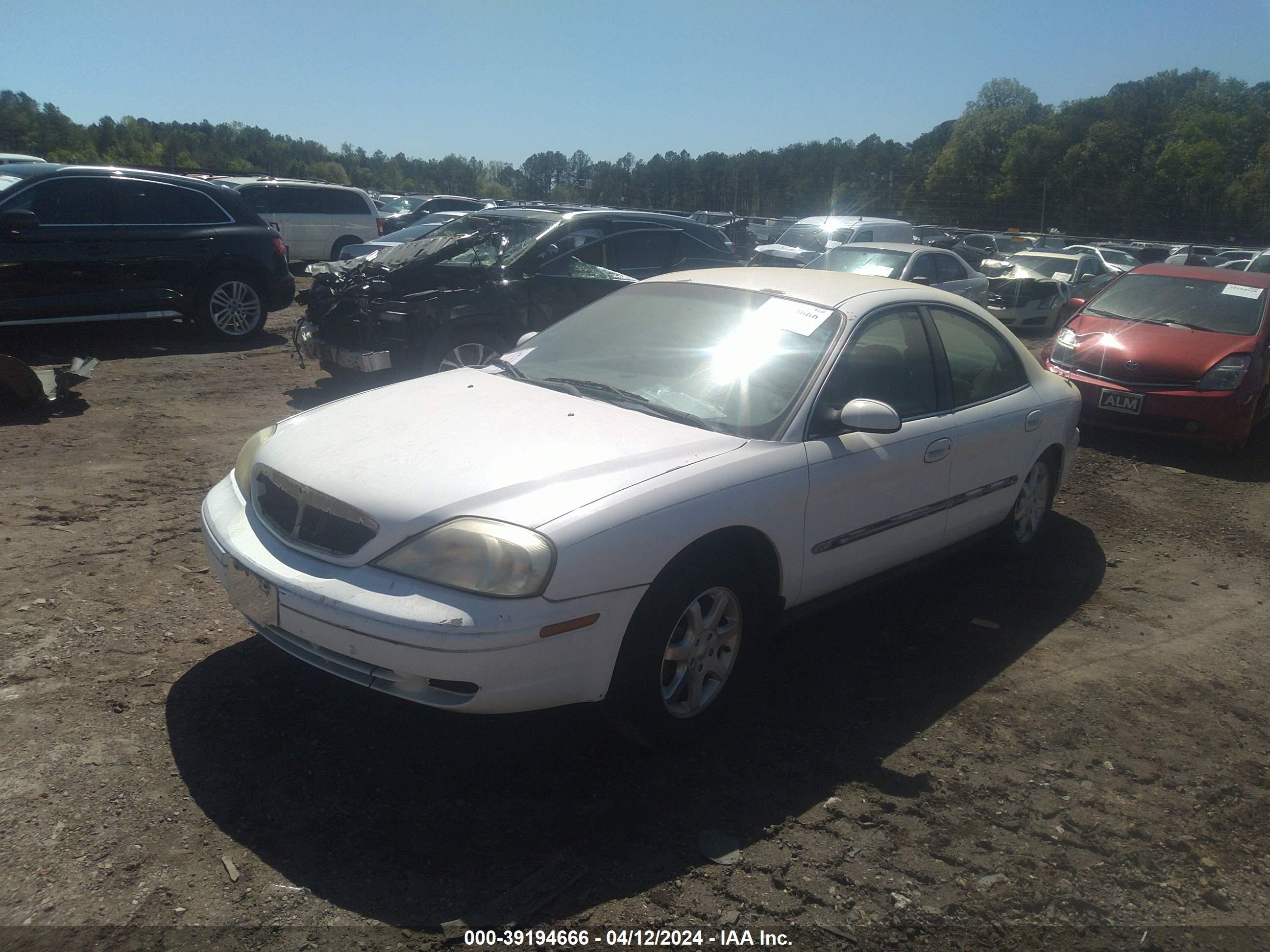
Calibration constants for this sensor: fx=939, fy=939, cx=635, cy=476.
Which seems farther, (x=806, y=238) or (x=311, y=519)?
(x=806, y=238)

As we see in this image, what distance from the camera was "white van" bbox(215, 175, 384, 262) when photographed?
57.1ft

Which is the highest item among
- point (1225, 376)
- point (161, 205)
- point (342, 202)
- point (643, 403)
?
point (161, 205)

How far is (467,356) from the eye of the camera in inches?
306

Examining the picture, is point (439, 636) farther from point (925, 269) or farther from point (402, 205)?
point (402, 205)

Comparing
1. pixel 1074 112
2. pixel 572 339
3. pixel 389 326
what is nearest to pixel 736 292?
pixel 572 339

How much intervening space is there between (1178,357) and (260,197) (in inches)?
609

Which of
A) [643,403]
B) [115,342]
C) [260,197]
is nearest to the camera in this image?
[643,403]

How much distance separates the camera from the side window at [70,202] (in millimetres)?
8859

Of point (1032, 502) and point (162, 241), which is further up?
point (162, 241)

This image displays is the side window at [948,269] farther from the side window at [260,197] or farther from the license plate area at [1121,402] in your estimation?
the side window at [260,197]

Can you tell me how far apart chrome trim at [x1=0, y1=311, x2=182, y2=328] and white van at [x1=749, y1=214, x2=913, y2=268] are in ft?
40.9

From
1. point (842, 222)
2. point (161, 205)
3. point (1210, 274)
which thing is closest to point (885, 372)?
point (1210, 274)

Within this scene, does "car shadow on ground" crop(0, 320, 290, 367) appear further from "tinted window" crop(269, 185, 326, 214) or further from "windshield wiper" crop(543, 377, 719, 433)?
"tinted window" crop(269, 185, 326, 214)

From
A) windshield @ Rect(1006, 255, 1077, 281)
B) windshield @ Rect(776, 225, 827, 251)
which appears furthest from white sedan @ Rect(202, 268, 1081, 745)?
windshield @ Rect(776, 225, 827, 251)
